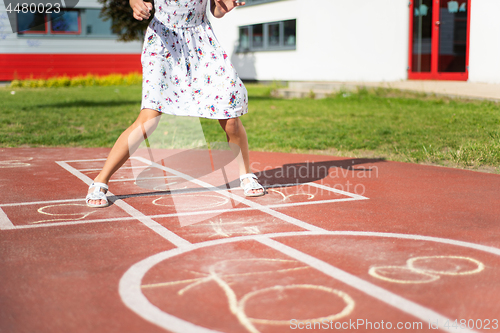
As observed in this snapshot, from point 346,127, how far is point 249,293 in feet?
21.9

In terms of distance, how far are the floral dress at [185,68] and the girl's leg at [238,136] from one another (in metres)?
0.12

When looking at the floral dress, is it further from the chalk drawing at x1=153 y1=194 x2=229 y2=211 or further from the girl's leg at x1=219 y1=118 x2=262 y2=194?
the chalk drawing at x1=153 y1=194 x2=229 y2=211

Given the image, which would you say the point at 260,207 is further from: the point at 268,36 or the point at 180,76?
the point at 268,36

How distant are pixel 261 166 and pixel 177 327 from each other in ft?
13.2

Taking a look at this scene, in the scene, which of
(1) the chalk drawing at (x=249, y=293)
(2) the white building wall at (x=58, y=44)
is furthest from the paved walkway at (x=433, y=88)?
(2) the white building wall at (x=58, y=44)

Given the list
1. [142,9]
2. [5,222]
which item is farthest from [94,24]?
[5,222]

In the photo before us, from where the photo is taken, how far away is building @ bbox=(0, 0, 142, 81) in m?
25.0

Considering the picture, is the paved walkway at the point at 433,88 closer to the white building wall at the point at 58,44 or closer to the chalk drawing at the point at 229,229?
the chalk drawing at the point at 229,229

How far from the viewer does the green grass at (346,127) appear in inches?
265

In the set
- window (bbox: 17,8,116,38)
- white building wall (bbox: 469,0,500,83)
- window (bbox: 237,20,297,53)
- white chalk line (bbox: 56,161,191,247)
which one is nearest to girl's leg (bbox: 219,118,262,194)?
white chalk line (bbox: 56,161,191,247)

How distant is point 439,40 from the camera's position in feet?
48.3

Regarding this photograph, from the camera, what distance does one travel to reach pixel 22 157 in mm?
6633

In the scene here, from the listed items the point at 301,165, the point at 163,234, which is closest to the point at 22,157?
the point at 301,165

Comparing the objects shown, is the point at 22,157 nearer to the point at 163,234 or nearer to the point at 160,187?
the point at 160,187
